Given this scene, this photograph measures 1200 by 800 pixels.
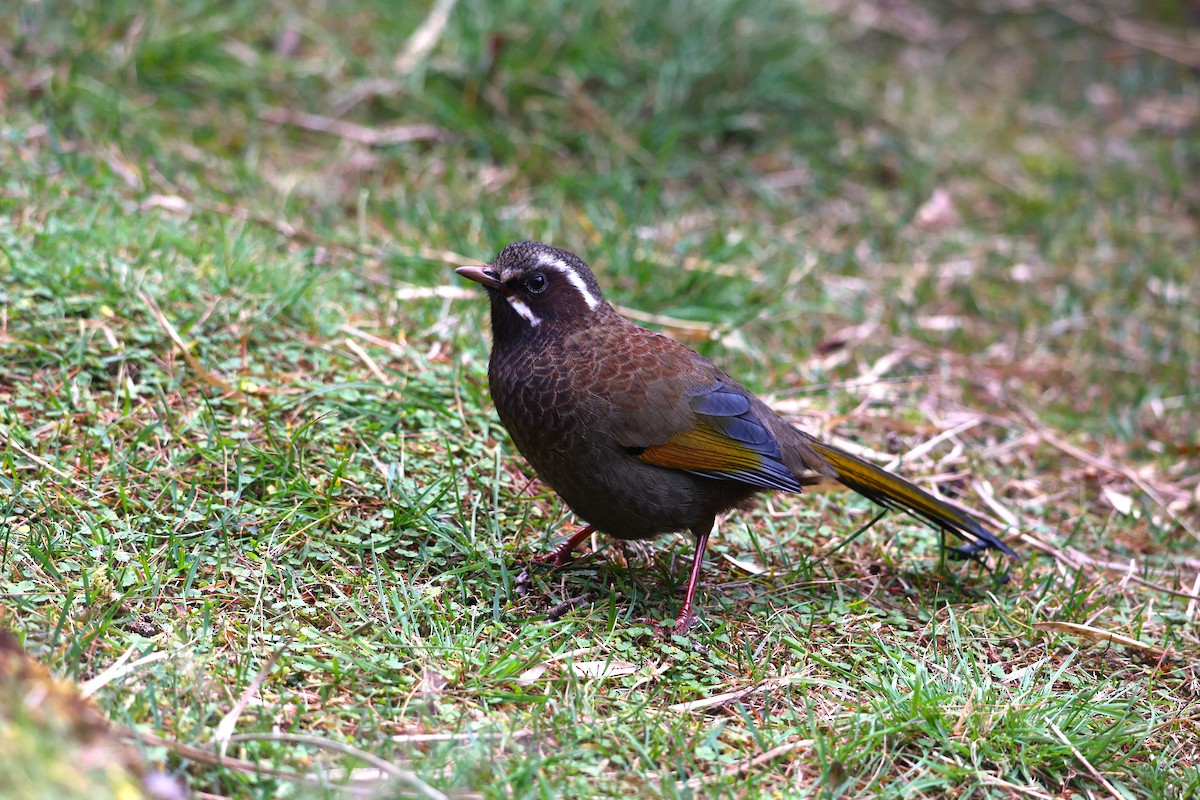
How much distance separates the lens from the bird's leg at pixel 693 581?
411 centimetres

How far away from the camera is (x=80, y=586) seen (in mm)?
3590

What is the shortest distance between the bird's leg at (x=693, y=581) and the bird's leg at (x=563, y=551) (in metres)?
0.40

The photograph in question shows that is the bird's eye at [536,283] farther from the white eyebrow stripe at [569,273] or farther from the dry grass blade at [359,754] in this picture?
the dry grass blade at [359,754]

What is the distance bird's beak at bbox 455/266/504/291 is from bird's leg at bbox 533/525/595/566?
98 cm

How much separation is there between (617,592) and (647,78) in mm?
4519

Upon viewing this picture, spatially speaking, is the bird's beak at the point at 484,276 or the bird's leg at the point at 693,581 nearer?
the bird's leg at the point at 693,581

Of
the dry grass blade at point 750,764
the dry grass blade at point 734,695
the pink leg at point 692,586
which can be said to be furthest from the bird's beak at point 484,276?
the dry grass blade at point 750,764

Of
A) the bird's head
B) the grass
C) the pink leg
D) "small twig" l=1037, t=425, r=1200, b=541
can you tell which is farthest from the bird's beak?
"small twig" l=1037, t=425, r=1200, b=541

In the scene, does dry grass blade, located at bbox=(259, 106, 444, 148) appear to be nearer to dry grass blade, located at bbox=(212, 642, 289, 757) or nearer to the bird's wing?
the bird's wing

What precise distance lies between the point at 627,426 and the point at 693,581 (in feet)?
2.03

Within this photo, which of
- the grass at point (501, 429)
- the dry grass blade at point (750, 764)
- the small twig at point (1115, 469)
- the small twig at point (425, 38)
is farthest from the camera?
the small twig at point (425, 38)

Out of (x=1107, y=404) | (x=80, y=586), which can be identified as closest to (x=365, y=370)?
(x=80, y=586)

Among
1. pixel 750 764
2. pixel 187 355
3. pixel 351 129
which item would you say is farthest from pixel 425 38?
pixel 750 764

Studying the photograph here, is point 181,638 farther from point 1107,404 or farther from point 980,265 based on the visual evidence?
point 980,265
